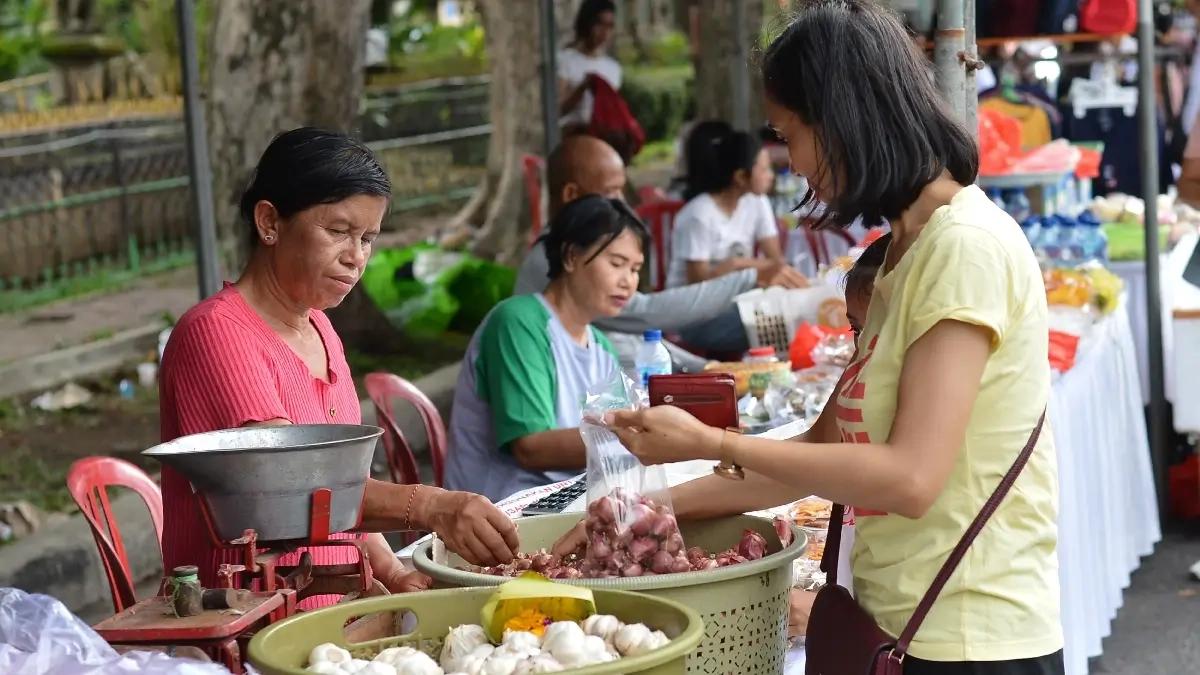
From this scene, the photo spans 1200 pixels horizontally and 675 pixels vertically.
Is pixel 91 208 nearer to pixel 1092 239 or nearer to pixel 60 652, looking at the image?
pixel 1092 239

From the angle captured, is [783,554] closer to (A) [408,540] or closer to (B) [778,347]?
(A) [408,540]

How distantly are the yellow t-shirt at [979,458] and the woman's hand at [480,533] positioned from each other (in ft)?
1.94

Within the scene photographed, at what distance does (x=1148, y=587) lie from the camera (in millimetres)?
6129

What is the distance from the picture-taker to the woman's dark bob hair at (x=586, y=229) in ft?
14.6

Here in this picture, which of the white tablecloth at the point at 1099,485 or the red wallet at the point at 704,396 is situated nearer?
the red wallet at the point at 704,396

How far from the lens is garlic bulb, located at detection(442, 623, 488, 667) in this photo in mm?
1973

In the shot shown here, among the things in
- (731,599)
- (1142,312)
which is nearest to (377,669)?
(731,599)

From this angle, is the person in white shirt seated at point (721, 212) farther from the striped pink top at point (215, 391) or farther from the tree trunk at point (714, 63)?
the tree trunk at point (714, 63)

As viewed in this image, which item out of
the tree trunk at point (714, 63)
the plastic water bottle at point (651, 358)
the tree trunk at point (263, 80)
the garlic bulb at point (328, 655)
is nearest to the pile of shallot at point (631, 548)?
the garlic bulb at point (328, 655)

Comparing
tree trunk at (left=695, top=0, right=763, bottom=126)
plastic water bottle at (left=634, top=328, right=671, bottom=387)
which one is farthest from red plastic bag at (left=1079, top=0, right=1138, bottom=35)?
tree trunk at (left=695, top=0, right=763, bottom=126)

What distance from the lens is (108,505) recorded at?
3531 millimetres

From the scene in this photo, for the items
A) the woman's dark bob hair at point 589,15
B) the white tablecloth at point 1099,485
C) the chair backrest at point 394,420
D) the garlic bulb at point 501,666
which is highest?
the woman's dark bob hair at point 589,15

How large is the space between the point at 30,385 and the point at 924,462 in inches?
362

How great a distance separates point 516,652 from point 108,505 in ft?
6.35
